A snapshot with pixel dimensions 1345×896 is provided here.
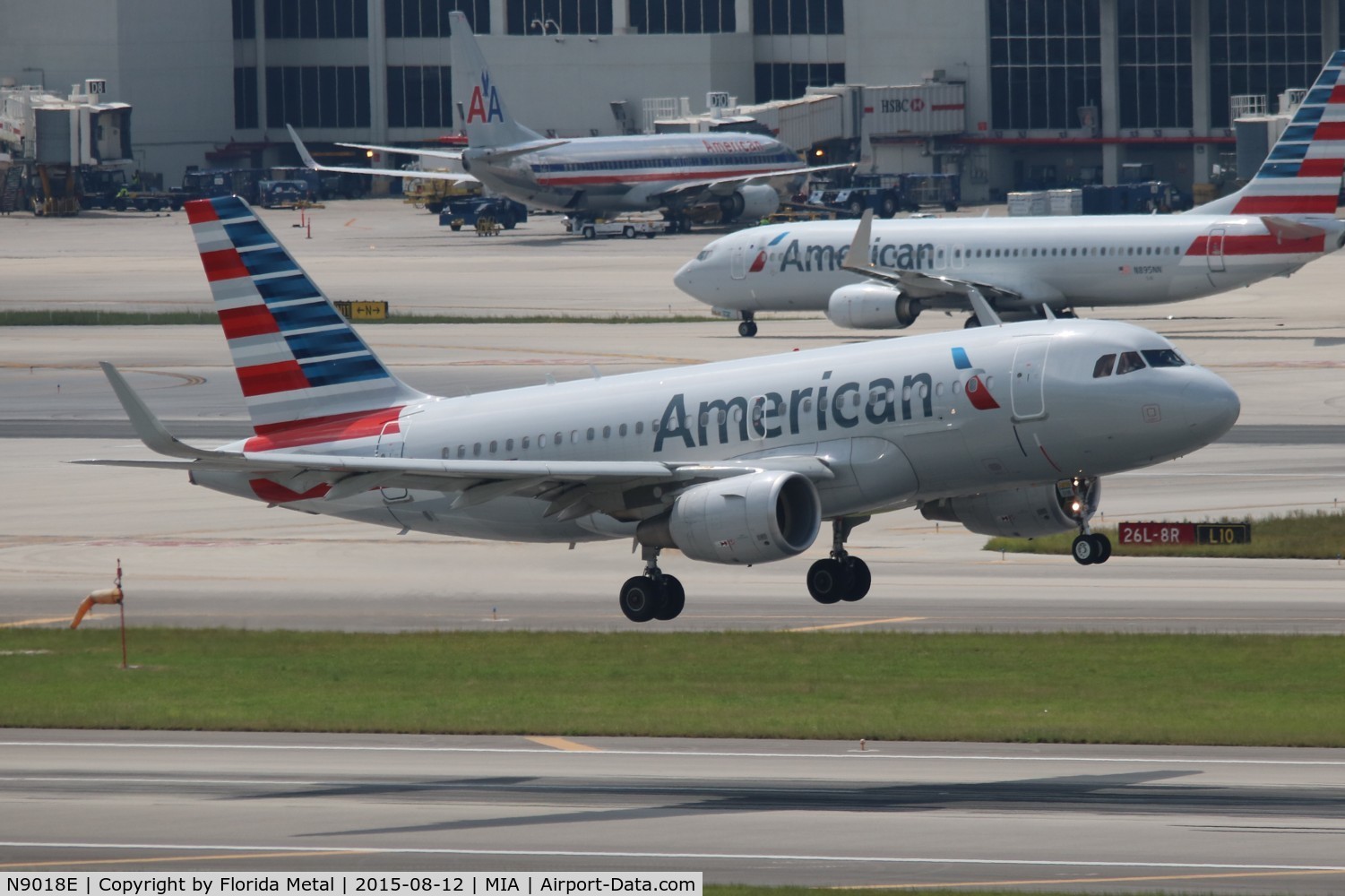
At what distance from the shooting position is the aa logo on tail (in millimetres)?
180375

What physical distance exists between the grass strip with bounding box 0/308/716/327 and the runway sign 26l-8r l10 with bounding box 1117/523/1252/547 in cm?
6162

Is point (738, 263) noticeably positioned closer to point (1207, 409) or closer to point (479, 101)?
point (479, 101)

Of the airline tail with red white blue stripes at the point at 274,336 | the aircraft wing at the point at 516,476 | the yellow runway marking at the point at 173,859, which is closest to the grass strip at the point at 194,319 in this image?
the airline tail with red white blue stripes at the point at 274,336

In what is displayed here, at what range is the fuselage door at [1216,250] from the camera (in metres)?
111

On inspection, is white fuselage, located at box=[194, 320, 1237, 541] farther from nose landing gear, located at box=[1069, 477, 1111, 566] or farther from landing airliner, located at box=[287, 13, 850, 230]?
landing airliner, located at box=[287, 13, 850, 230]

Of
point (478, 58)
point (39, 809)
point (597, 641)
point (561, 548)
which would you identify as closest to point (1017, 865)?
point (39, 809)

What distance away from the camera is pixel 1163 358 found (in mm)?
45938

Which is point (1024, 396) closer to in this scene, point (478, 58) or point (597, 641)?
point (597, 641)

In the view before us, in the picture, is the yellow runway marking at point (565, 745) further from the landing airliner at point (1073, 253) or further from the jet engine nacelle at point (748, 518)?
the landing airliner at point (1073, 253)

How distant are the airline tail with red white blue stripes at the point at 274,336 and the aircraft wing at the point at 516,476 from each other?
4.66 m

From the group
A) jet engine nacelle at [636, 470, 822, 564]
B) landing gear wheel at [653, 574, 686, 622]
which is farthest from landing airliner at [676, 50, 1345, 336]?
jet engine nacelle at [636, 470, 822, 564]

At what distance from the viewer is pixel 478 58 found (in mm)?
177125

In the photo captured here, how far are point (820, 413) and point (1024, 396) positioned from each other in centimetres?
477

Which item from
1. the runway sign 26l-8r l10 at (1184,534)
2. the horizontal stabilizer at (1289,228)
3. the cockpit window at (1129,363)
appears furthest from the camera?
the horizontal stabilizer at (1289,228)
